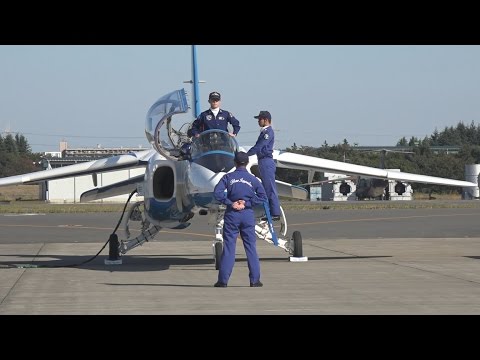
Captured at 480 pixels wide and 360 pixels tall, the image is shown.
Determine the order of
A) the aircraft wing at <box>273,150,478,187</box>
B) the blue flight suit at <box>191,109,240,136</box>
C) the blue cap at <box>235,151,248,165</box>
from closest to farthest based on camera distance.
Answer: the blue cap at <box>235,151,248,165</box> < the blue flight suit at <box>191,109,240,136</box> < the aircraft wing at <box>273,150,478,187</box>

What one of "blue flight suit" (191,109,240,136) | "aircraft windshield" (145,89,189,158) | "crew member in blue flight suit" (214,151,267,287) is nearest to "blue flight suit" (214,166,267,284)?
"crew member in blue flight suit" (214,151,267,287)

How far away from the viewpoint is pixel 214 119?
1658 cm

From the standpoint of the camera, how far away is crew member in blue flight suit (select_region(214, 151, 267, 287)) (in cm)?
1342

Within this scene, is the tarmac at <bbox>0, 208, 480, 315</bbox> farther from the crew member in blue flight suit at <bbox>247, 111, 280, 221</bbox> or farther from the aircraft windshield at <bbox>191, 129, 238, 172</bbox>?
the aircraft windshield at <bbox>191, 129, 238, 172</bbox>

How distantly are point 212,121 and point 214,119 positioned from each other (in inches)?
2.7

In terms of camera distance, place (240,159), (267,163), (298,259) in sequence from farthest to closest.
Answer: (298,259) → (267,163) → (240,159)

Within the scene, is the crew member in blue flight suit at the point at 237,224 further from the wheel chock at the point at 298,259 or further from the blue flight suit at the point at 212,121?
the wheel chock at the point at 298,259

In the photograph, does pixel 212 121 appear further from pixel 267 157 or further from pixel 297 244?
pixel 297 244

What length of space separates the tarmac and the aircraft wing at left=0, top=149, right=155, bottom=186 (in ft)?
5.71

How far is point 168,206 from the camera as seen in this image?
17.3m

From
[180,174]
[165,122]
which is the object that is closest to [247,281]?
[180,174]

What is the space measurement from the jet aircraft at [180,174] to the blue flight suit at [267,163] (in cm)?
30

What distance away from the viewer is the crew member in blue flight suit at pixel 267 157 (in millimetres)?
16250
